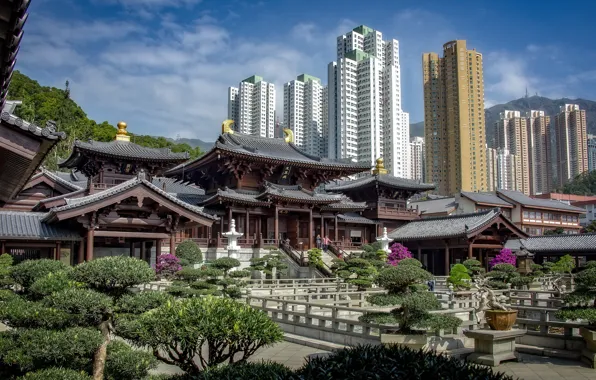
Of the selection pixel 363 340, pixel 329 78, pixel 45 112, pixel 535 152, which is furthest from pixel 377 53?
pixel 363 340

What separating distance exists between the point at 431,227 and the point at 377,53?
91.2 m

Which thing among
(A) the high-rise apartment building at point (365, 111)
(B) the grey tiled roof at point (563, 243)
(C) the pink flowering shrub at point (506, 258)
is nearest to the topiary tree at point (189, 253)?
(C) the pink flowering shrub at point (506, 258)

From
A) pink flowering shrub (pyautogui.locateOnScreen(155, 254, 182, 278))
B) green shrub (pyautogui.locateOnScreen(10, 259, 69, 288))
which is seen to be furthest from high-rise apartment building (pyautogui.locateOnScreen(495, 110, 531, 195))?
green shrub (pyautogui.locateOnScreen(10, 259, 69, 288))

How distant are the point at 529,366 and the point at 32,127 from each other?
12195 millimetres

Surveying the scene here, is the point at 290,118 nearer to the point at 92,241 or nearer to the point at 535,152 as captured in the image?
the point at 535,152

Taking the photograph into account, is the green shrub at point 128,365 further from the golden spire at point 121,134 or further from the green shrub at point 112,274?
the golden spire at point 121,134

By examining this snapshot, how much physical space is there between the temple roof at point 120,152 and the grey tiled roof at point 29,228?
7.74 m

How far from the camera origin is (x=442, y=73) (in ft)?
361

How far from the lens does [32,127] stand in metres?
7.50

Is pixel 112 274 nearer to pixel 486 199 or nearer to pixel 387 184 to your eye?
pixel 387 184

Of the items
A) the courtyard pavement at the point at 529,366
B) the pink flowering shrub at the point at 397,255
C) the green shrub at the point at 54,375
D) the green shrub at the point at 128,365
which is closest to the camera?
the green shrub at the point at 54,375

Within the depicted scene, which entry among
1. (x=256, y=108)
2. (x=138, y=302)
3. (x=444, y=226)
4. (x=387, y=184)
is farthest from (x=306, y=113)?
(x=138, y=302)

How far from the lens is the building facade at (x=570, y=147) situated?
501 ft

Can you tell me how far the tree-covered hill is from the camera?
215 feet
